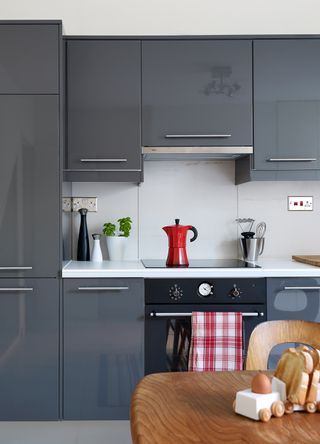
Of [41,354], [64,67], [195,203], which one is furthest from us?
[195,203]

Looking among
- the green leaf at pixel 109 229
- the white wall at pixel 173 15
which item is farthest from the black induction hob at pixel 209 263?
the white wall at pixel 173 15

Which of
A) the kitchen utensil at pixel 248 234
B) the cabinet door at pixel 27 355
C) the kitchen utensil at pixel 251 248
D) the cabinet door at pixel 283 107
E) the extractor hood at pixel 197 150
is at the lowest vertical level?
the cabinet door at pixel 27 355

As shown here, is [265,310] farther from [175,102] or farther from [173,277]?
[175,102]

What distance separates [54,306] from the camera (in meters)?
2.82

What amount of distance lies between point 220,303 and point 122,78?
1375 mm

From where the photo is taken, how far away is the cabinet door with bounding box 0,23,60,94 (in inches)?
112

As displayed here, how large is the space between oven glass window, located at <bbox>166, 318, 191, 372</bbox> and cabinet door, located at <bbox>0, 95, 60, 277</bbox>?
2.31 feet

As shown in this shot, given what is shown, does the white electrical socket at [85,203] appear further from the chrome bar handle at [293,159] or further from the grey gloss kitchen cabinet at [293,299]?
the grey gloss kitchen cabinet at [293,299]

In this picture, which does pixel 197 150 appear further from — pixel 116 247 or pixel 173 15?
pixel 173 15

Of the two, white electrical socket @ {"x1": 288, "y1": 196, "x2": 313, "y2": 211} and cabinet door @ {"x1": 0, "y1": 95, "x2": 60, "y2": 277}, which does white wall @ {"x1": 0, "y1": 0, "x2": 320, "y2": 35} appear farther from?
white electrical socket @ {"x1": 288, "y1": 196, "x2": 313, "y2": 211}

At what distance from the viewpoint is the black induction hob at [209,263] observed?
2990 millimetres

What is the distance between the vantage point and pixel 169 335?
283 cm

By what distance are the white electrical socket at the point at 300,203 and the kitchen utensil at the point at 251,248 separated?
0.33 metres

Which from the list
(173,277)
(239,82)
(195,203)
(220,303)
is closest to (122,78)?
(239,82)
